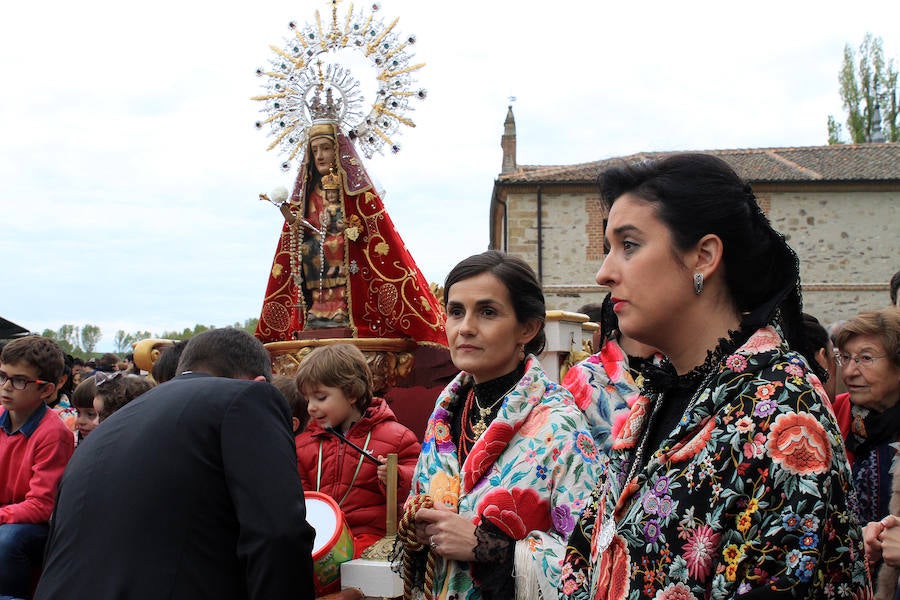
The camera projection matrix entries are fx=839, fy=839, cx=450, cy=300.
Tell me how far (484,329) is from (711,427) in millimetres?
1407

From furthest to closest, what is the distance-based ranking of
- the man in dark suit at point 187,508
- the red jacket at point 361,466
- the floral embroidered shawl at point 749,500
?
the red jacket at point 361,466
the man in dark suit at point 187,508
the floral embroidered shawl at point 749,500

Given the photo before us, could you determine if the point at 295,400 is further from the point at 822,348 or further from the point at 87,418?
the point at 822,348

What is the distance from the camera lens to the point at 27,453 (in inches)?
171

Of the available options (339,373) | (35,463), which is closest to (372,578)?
(339,373)

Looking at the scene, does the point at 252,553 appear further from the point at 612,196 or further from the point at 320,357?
the point at 320,357

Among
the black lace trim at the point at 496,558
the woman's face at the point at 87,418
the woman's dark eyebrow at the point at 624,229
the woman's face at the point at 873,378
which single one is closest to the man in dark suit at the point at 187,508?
the black lace trim at the point at 496,558

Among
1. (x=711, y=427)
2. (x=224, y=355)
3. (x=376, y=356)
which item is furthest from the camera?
(x=376, y=356)

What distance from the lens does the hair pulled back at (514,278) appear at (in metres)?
3.05

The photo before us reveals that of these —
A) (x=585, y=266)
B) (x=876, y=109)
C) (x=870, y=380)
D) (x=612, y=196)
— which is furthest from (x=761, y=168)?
(x=612, y=196)

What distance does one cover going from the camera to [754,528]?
150 centimetres

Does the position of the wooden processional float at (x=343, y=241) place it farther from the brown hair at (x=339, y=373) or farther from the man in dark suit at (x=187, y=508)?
the man in dark suit at (x=187, y=508)

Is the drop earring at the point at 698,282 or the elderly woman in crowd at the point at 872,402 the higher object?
the drop earring at the point at 698,282

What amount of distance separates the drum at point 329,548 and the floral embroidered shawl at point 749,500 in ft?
4.89

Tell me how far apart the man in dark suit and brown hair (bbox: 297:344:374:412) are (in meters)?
1.39
